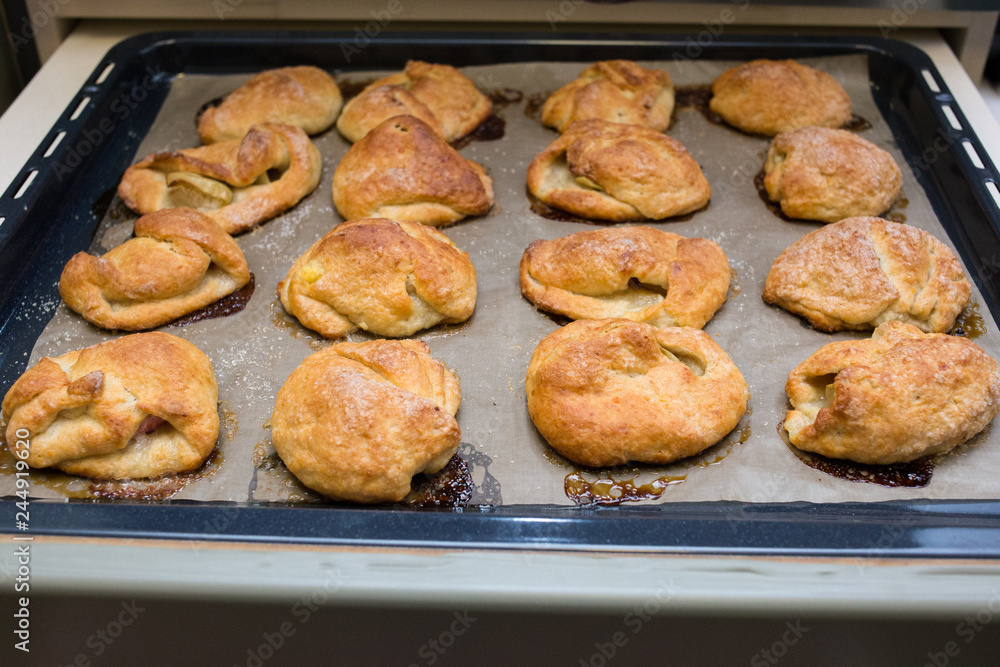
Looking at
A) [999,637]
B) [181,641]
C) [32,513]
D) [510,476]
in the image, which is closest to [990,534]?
[999,637]

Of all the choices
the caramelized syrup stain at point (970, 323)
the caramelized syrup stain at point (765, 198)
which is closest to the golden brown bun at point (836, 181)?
the caramelized syrup stain at point (765, 198)

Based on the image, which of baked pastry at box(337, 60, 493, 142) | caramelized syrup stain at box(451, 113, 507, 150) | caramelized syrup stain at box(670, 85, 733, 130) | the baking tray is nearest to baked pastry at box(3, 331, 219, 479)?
the baking tray

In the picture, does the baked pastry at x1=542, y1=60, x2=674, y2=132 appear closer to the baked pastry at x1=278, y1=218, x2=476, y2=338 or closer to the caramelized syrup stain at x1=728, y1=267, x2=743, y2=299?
the caramelized syrup stain at x1=728, y1=267, x2=743, y2=299

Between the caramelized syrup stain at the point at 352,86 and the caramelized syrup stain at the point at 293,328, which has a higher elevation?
the caramelized syrup stain at the point at 352,86

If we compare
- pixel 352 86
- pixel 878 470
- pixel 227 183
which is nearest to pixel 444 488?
pixel 878 470

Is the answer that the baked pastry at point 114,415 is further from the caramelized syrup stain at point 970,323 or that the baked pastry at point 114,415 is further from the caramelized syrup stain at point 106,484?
the caramelized syrup stain at point 970,323

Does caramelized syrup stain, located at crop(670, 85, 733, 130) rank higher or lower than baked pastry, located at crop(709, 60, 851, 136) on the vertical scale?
lower

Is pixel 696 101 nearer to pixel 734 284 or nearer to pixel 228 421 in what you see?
pixel 734 284
